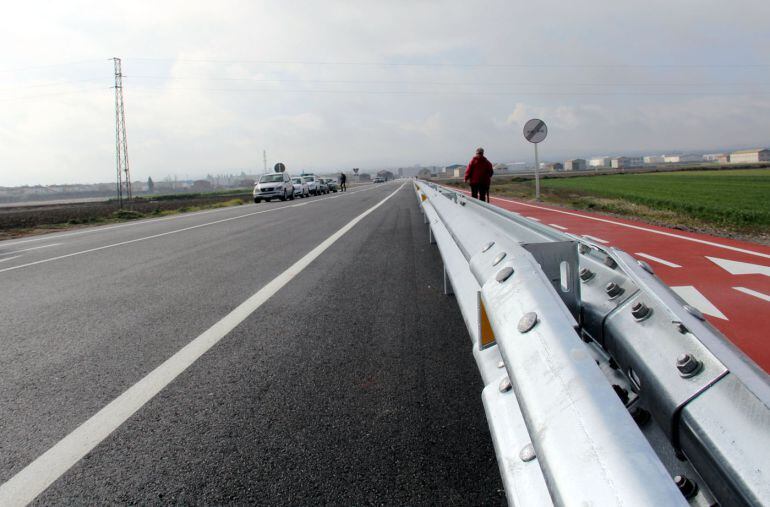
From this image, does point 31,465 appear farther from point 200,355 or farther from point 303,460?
point 200,355

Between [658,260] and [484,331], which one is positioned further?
[658,260]

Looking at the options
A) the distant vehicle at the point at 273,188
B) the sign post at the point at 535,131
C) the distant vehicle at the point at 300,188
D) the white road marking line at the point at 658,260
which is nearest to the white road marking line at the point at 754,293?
the white road marking line at the point at 658,260

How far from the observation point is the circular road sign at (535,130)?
20.2 meters

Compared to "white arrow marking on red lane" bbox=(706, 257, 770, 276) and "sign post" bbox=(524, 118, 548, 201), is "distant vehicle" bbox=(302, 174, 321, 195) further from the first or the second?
"white arrow marking on red lane" bbox=(706, 257, 770, 276)

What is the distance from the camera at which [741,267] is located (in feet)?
22.4

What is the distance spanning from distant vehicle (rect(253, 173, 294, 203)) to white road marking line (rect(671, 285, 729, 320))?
30.4 m

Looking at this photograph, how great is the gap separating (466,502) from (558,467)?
3.69 feet

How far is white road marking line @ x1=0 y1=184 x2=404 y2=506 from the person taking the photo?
2.10 meters

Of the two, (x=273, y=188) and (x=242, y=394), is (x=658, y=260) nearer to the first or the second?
(x=242, y=394)

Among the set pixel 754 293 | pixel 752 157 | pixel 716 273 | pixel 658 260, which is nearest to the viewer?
pixel 754 293

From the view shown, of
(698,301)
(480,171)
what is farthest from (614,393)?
(480,171)

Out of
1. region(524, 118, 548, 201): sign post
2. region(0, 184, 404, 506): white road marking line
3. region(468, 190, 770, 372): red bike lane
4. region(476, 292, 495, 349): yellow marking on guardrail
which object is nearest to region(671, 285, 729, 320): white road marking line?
region(468, 190, 770, 372): red bike lane

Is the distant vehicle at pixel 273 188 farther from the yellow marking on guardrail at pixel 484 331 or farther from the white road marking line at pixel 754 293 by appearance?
the yellow marking on guardrail at pixel 484 331

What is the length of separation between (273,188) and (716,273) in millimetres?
30361
